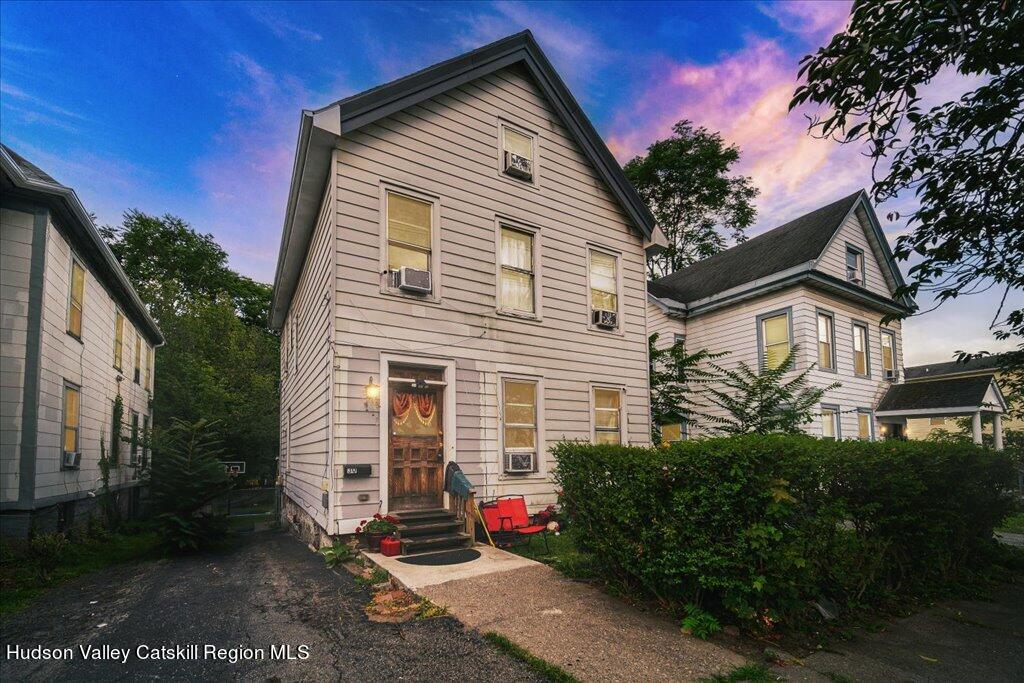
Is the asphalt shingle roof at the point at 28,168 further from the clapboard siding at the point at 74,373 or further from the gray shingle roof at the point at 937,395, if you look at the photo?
the gray shingle roof at the point at 937,395

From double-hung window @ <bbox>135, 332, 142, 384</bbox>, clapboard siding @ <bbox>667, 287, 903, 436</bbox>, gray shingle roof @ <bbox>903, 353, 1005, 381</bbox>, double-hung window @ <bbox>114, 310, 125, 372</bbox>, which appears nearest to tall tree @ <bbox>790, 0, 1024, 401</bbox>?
clapboard siding @ <bbox>667, 287, 903, 436</bbox>

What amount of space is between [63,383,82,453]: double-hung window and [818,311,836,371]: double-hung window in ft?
58.6

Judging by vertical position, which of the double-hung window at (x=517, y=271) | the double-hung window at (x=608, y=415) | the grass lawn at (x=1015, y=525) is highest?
the double-hung window at (x=517, y=271)

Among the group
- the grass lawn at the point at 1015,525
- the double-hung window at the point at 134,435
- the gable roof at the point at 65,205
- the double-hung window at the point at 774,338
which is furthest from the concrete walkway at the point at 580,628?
the double-hung window at the point at 134,435

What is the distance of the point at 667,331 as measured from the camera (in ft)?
59.4

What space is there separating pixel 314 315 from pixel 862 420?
1568cm

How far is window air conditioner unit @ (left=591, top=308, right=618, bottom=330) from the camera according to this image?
1132 cm

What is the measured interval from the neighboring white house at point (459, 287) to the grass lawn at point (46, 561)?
3.25 metres

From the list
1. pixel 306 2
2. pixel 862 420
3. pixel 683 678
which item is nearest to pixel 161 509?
pixel 683 678

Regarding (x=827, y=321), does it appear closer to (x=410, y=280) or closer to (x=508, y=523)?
(x=508, y=523)

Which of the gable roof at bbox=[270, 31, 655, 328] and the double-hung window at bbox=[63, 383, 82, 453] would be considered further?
the double-hung window at bbox=[63, 383, 82, 453]

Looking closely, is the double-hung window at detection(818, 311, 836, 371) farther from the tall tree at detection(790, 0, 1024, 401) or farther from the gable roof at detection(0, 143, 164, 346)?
the gable roof at detection(0, 143, 164, 346)

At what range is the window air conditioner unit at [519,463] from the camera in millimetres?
9523

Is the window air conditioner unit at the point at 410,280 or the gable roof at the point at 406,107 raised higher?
the gable roof at the point at 406,107
